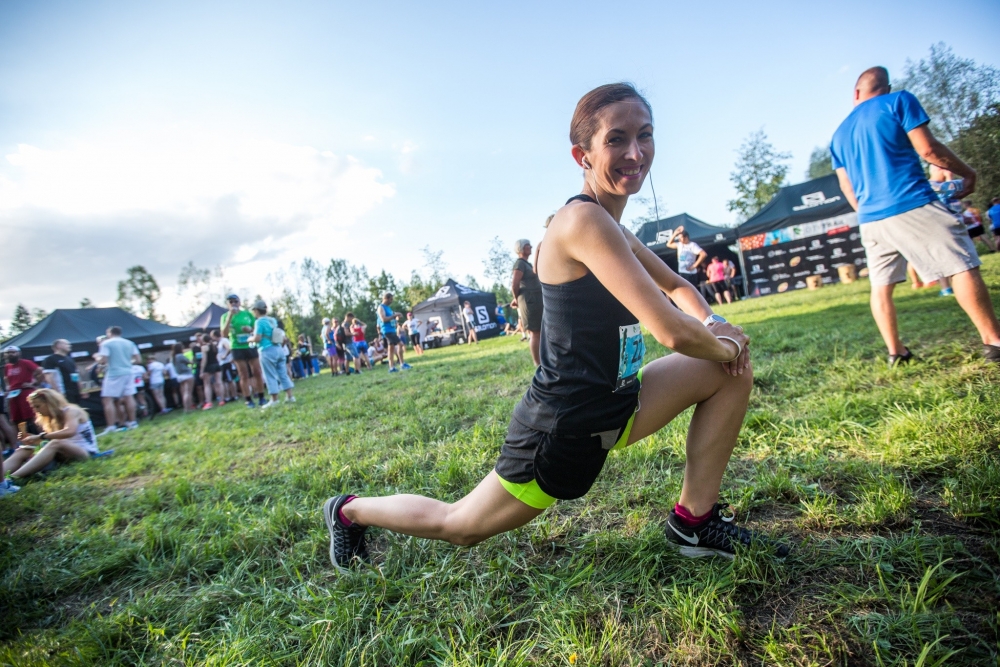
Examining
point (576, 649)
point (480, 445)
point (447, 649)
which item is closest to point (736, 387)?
point (576, 649)

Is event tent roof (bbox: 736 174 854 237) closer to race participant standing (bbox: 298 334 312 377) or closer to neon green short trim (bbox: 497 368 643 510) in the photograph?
race participant standing (bbox: 298 334 312 377)

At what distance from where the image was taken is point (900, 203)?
3.19 m

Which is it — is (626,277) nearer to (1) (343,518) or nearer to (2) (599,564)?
(2) (599,564)

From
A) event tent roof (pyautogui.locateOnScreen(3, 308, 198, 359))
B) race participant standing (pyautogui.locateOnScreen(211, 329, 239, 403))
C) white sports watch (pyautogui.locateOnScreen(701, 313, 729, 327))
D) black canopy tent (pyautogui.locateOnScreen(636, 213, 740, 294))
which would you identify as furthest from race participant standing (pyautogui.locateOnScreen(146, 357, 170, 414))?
black canopy tent (pyautogui.locateOnScreen(636, 213, 740, 294))

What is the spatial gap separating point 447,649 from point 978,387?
322 cm

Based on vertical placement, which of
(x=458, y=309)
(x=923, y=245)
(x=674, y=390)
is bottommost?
(x=674, y=390)

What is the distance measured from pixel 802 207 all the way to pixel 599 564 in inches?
835

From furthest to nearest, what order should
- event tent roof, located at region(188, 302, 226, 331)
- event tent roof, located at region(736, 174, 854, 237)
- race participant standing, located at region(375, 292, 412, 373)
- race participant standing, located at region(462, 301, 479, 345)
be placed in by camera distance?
race participant standing, located at region(462, 301, 479, 345)
event tent roof, located at region(736, 174, 854, 237)
event tent roof, located at region(188, 302, 226, 331)
race participant standing, located at region(375, 292, 412, 373)

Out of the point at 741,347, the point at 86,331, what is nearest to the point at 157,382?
the point at 86,331

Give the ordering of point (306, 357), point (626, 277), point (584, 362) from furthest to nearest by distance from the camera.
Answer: point (306, 357)
point (584, 362)
point (626, 277)

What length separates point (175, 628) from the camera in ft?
5.88

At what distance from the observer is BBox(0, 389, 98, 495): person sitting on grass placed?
5.18m

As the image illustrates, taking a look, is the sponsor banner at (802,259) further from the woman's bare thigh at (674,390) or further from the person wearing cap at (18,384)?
the person wearing cap at (18,384)

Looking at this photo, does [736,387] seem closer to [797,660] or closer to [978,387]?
[797,660]
